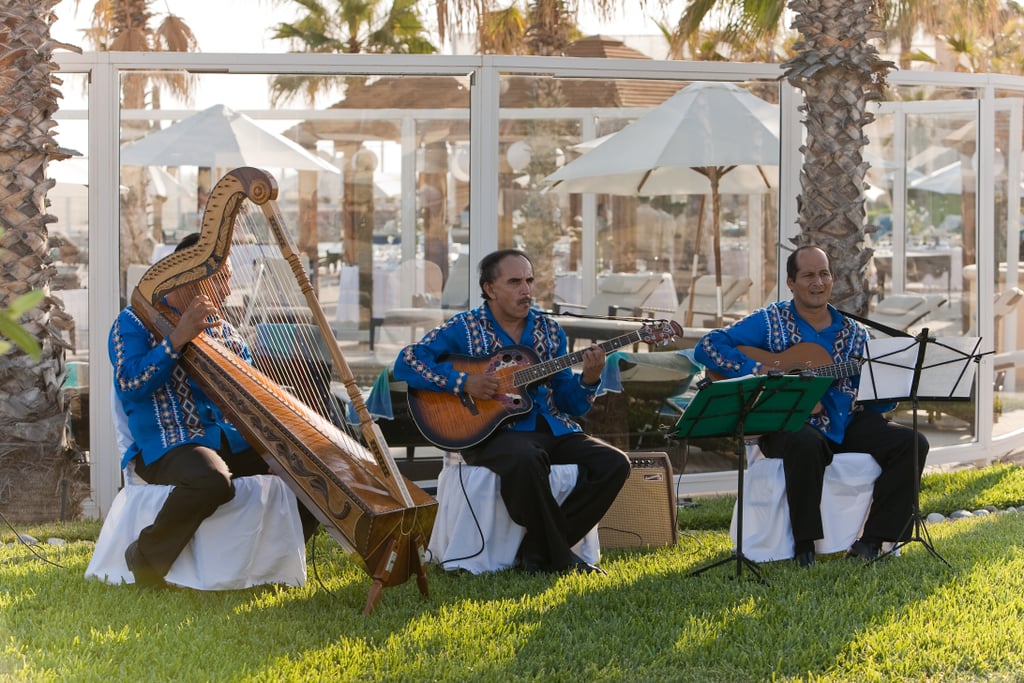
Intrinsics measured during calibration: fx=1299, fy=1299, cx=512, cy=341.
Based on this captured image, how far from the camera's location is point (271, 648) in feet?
14.8

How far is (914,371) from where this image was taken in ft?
18.8

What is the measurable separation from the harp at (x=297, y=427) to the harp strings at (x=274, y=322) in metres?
0.03

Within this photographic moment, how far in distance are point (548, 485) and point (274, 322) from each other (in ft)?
4.67

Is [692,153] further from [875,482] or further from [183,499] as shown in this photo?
[183,499]

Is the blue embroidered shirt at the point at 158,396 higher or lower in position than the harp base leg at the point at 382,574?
higher

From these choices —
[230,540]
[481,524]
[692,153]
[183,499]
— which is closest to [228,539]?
[230,540]

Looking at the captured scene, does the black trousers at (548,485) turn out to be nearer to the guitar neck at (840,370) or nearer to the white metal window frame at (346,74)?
the guitar neck at (840,370)

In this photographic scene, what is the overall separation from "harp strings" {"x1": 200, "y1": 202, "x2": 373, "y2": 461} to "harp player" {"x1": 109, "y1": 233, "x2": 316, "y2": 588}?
0.13 meters

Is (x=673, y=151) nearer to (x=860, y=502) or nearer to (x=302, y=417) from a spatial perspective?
(x=860, y=502)

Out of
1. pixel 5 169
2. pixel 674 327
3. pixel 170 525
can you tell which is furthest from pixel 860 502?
pixel 5 169

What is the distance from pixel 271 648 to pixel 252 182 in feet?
5.29

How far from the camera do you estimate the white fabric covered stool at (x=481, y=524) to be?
5.81m

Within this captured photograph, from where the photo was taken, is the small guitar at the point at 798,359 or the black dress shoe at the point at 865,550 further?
the small guitar at the point at 798,359

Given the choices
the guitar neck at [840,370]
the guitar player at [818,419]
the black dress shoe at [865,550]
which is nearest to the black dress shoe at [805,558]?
the guitar player at [818,419]
